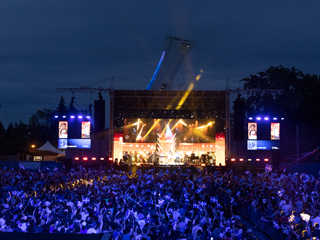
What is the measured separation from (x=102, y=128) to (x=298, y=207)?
2268 cm

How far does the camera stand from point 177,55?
39719 mm

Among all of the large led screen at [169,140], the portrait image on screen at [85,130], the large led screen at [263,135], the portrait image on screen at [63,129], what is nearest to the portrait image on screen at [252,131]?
the large led screen at [263,135]

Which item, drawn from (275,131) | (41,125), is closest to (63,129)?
(275,131)

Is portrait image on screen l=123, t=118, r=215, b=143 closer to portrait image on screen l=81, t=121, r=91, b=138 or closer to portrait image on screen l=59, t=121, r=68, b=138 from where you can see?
portrait image on screen l=81, t=121, r=91, b=138

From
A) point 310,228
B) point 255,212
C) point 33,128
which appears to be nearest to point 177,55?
point 255,212

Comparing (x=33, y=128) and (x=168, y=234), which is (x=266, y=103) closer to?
(x=168, y=234)

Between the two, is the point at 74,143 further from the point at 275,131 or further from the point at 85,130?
the point at 275,131

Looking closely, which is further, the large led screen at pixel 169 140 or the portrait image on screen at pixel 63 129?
the large led screen at pixel 169 140

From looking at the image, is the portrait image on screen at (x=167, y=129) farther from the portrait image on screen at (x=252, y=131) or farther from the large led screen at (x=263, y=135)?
the large led screen at (x=263, y=135)

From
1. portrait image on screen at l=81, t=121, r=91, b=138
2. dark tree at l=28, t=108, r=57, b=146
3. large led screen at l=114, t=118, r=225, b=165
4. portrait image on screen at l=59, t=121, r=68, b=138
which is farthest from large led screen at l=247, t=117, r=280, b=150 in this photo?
dark tree at l=28, t=108, r=57, b=146

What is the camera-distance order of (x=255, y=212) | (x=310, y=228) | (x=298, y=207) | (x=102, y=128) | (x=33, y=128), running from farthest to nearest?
(x=33, y=128) → (x=102, y=128) → (x=255, y=212) → (x=298, y=207) → (x=310, y=228)

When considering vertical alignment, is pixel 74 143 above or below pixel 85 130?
below

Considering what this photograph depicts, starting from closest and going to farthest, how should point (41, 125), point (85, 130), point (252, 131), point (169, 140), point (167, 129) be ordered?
point (252, 131) → point (85, 130) → point (167, 129) → point (169, 140) → point (41, 125)

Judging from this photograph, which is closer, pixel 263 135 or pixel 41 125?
pixel 263 135
